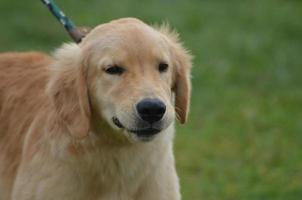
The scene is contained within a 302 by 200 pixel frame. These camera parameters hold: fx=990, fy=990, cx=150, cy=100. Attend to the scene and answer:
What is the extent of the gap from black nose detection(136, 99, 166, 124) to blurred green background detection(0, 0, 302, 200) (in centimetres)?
316

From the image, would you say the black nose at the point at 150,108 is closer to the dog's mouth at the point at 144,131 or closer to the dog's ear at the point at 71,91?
the dog's mouth at the point at 144,131

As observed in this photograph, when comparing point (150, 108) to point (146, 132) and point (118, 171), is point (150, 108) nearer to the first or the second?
point (146, 132)

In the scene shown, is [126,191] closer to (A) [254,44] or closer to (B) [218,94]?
(B) [218,94]

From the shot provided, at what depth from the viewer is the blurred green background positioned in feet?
31.8

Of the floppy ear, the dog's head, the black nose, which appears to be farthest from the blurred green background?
the black nose

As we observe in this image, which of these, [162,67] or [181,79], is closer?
[162,67]

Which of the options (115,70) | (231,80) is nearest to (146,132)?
(115,70)

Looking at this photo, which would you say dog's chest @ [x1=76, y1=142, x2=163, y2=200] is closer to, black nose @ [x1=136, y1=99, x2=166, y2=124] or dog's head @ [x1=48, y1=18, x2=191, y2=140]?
dog's head @ [x1=48, y1=18, x2=191, y2=140]

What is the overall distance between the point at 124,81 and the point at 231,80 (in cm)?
671

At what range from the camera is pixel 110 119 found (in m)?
6.21

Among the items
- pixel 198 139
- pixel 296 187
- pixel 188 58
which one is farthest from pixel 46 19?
pixel 188 58

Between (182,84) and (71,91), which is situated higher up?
(71,91)

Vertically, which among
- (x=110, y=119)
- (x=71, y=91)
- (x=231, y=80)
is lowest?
(x=231, y=80)

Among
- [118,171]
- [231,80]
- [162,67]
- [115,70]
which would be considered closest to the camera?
[115,70]
